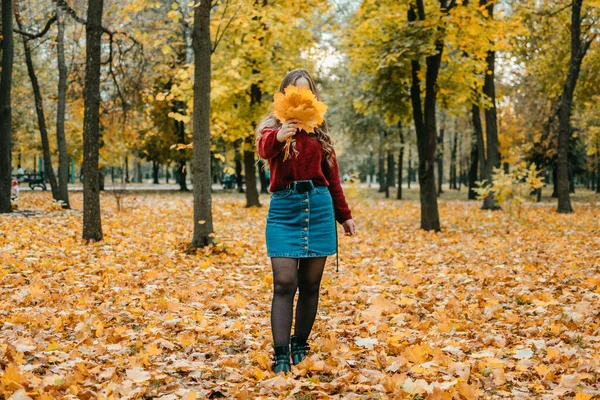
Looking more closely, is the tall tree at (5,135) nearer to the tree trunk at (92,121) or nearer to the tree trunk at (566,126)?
the tree trunk at (92,121)

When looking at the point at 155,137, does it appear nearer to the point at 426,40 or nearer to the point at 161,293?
the point at 426,40

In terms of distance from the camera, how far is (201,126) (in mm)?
8938

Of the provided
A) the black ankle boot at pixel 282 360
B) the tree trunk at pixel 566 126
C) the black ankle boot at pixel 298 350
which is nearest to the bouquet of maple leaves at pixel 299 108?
the black ankle boot at pixel 282 360

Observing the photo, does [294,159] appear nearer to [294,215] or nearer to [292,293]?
[294,215]

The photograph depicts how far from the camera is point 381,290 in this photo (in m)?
6.55

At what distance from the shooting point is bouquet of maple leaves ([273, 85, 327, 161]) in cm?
340

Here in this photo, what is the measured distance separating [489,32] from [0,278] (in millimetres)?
10115

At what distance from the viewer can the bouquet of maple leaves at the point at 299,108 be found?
3.40m

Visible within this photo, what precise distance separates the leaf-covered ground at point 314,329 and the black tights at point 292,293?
26 cm

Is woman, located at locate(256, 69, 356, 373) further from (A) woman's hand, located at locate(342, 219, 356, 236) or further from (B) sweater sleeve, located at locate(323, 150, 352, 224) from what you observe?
(A) woman's hand, located at locate(342, 219, 356, 236)

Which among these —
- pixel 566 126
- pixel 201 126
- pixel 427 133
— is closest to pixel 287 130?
pixel 201 126

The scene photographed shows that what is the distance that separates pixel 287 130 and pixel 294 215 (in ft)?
1.95

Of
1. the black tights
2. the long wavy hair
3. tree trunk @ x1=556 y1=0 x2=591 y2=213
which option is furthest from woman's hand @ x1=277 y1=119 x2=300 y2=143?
tree trunk @ x1=556 y1=0 x2=591 y2=213

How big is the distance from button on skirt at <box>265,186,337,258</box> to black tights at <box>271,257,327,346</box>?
79 millimetres
